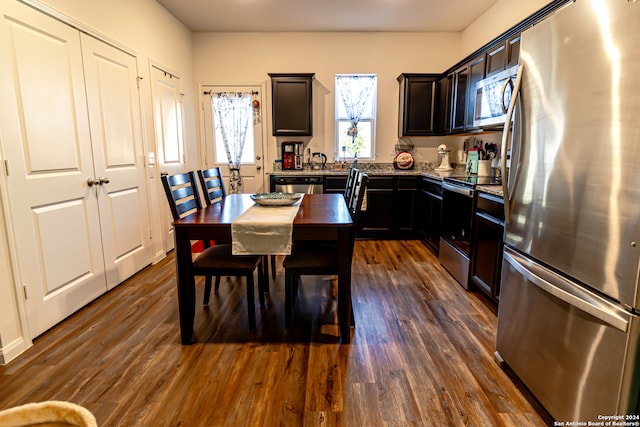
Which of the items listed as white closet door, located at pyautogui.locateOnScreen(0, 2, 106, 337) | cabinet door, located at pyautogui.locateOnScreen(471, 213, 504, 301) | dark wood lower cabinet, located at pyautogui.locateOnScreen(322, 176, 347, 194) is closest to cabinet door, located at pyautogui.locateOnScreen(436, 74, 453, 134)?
dark wood lower cabinet, located at pyautogui.locateOnScreen(322, 176, 347, 194)

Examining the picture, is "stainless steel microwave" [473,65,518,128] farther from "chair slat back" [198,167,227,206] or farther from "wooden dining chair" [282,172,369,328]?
"chair slat back" [198,167,227,206]

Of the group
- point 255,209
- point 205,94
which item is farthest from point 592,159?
point 205,94

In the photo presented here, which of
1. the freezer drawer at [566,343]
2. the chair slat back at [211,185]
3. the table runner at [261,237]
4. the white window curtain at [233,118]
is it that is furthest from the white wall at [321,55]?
the freezer drawer at [566,343]

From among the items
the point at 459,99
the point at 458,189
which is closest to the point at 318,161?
the point at 459,99

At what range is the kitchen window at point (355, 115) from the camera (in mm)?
4902

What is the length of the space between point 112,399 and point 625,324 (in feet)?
6.95

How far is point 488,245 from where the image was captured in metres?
2.58

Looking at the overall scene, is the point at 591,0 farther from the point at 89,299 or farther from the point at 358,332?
the point at 89,299

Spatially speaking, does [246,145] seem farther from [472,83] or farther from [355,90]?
[472,83]

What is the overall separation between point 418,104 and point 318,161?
158cm

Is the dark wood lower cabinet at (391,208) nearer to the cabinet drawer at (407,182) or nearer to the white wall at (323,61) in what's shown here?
the cabinet drawer at (407,182)

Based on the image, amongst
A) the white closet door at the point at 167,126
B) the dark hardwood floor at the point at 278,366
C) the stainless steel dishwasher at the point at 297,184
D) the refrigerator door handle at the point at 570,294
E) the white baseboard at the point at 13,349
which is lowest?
the dark hardwood floor at the point at 278,366

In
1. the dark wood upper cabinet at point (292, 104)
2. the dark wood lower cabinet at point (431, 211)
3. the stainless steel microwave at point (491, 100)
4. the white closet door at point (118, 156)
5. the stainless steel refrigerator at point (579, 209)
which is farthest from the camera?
the dark wood upper cabinet at point (292, 104)

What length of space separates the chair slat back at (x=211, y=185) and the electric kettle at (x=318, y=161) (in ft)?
6.60
